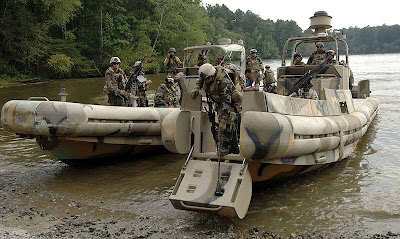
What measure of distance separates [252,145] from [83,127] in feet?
8.75

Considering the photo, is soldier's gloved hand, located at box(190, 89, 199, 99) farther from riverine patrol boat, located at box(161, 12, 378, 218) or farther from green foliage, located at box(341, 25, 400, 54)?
green foliage, located at box(341, 25, 400, 54)

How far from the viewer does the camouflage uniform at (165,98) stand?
8.24 meters

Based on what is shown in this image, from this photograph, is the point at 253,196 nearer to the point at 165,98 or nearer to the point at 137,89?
the point at 165,98

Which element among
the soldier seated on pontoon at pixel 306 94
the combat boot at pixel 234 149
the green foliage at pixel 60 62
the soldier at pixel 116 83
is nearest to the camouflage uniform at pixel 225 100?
the combat boot at pixel 234 149

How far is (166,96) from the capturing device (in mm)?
8320

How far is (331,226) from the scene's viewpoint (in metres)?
4.80

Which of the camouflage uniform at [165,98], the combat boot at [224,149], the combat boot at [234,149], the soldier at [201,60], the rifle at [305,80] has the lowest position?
the combat boot at [234,149]

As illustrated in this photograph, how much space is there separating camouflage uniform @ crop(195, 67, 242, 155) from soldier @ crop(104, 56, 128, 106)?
9.66 feet

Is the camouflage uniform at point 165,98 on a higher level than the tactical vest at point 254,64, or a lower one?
lower

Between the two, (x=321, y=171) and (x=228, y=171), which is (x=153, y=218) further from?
(x=321, y=171)

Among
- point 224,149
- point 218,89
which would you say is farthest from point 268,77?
point 224,149

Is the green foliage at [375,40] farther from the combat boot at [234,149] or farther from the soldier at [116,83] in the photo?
the combat boot at [234,149]

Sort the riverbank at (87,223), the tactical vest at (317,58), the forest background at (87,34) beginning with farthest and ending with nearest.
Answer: the forest background at (87,34), the tactical vest at (317,58), the riverbank at (87,223)

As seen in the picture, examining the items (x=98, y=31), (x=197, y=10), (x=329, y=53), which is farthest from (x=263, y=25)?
(x=329, y=53)
